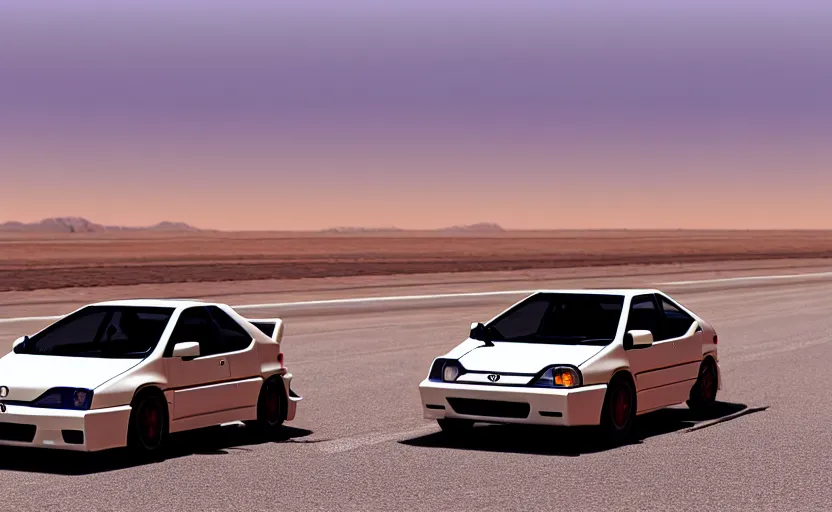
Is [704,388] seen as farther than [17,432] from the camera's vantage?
Yes

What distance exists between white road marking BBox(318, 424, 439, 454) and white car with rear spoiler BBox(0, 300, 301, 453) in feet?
2.45

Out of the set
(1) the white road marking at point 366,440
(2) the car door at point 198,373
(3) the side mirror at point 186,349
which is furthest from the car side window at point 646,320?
(3) the side mirror at point 186,349

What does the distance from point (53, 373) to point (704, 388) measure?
6534 mm

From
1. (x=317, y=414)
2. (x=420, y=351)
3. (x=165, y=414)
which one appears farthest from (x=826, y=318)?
(x=165, y=414)

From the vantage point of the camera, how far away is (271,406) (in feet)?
39.3

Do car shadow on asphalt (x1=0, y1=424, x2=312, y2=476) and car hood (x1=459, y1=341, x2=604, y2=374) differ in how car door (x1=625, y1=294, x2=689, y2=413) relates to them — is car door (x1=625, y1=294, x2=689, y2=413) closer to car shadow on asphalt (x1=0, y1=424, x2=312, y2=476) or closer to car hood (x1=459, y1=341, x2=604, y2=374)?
car hood (x1=459, y1=341, x2=604, y2=374)

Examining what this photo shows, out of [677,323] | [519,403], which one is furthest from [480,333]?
[677,323]

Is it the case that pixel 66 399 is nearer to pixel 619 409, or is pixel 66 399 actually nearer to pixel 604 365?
pixel 604 365

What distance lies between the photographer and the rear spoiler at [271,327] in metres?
12.2

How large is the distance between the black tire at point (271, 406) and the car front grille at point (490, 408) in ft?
5.60

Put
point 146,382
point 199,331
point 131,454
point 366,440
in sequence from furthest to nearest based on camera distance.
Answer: point 366,440, point 199,331, point 131,454, point 146,382

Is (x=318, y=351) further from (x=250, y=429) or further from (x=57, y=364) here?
(x=57, y=364)

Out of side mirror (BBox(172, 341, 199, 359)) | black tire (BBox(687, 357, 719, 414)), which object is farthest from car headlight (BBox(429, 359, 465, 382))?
black tire (BBox(687, 357, 719, 414))

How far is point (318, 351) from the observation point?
20.7 meters
